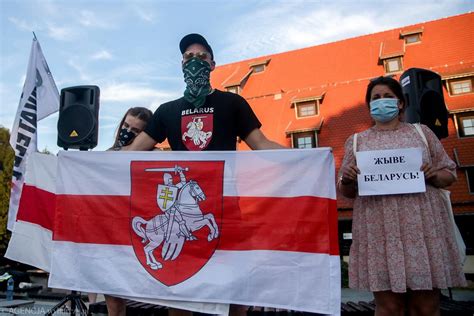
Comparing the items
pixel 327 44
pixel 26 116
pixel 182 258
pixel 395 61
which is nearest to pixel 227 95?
pixel 182 258

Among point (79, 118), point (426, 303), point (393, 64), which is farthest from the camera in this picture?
point (393, 64)

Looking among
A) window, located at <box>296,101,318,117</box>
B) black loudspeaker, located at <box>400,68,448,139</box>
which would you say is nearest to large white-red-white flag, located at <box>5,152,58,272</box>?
black loudspeaker, located at <box>400,68,448,139</box>

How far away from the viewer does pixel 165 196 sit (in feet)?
7.44

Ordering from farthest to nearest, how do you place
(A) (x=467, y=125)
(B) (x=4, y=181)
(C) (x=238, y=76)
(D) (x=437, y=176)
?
(C) (x=238, y=76) → (B) (x=4, y=181) → (A) (x=467, y=125) → (D) (x=437, y=176)

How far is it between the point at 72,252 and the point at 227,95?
1.42 metres

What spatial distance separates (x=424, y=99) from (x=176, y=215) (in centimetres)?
335

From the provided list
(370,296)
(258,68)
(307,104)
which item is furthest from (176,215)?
(258,68)

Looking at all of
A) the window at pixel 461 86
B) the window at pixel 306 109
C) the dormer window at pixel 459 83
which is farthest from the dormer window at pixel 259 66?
the window at pixel 461 86

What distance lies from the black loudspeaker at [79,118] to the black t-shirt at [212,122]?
2.11 m

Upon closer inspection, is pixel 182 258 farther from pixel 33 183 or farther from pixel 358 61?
pixel 358 61

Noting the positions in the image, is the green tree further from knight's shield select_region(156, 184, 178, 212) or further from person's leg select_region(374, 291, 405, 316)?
person's leg select_region(374, 291, 405, 316)

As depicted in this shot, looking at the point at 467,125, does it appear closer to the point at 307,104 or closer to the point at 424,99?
the point at 307,104

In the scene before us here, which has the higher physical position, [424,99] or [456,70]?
[456,70]

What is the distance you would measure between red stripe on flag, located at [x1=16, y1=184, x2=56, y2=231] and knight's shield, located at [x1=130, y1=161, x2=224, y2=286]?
1.06 m
